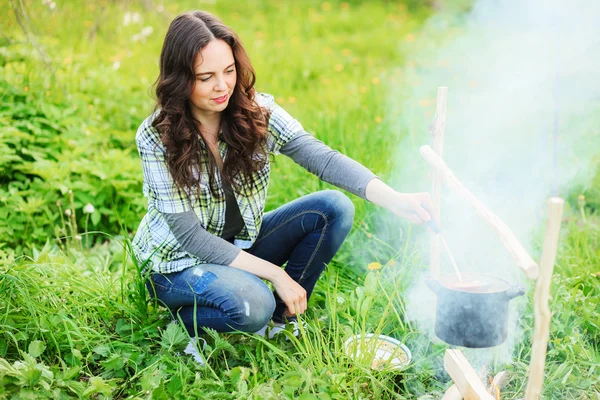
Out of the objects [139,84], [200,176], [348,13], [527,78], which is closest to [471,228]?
[200,176]

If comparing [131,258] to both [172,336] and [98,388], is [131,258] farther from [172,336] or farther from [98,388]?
[98,388]

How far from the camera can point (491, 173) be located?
9.95 ft

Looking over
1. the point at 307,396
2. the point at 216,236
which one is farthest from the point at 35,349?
the point at 307,396

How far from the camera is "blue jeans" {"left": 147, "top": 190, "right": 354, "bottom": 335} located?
1.87 metres

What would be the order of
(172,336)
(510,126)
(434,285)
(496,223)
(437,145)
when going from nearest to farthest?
(496,223)
(434,285)
(437,145)
(172,336)
(510,126)

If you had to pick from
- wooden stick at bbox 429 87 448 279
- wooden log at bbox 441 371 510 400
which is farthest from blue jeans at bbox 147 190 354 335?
wooden log at bbox 441 371 510 400

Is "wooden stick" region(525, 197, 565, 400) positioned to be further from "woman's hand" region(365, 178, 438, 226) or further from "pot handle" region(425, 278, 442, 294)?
"woman's hand" region(365, 178, 438, 226)

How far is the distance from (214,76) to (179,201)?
16.7 inches

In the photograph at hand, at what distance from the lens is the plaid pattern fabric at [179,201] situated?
6.13 feet

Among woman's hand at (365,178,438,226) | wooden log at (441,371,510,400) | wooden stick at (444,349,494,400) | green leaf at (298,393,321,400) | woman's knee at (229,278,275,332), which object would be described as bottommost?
wooden log at (441,371,510,400)

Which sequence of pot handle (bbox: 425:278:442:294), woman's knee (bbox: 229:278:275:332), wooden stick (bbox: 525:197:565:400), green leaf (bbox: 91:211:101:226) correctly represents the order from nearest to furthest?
wooden stick (bbox: 525:197:565:400) → pot handle (bbox: 425:278:442:294) → woman's knee (bbox: 229:278:275:332) → green leaf (bbox: 91:211:101:226)

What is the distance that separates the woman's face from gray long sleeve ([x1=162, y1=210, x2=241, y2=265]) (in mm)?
371

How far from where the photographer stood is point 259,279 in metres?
1.95

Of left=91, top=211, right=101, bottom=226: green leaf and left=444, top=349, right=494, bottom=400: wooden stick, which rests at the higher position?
left=91, top=211, right=101, bottom=226: green leaf
